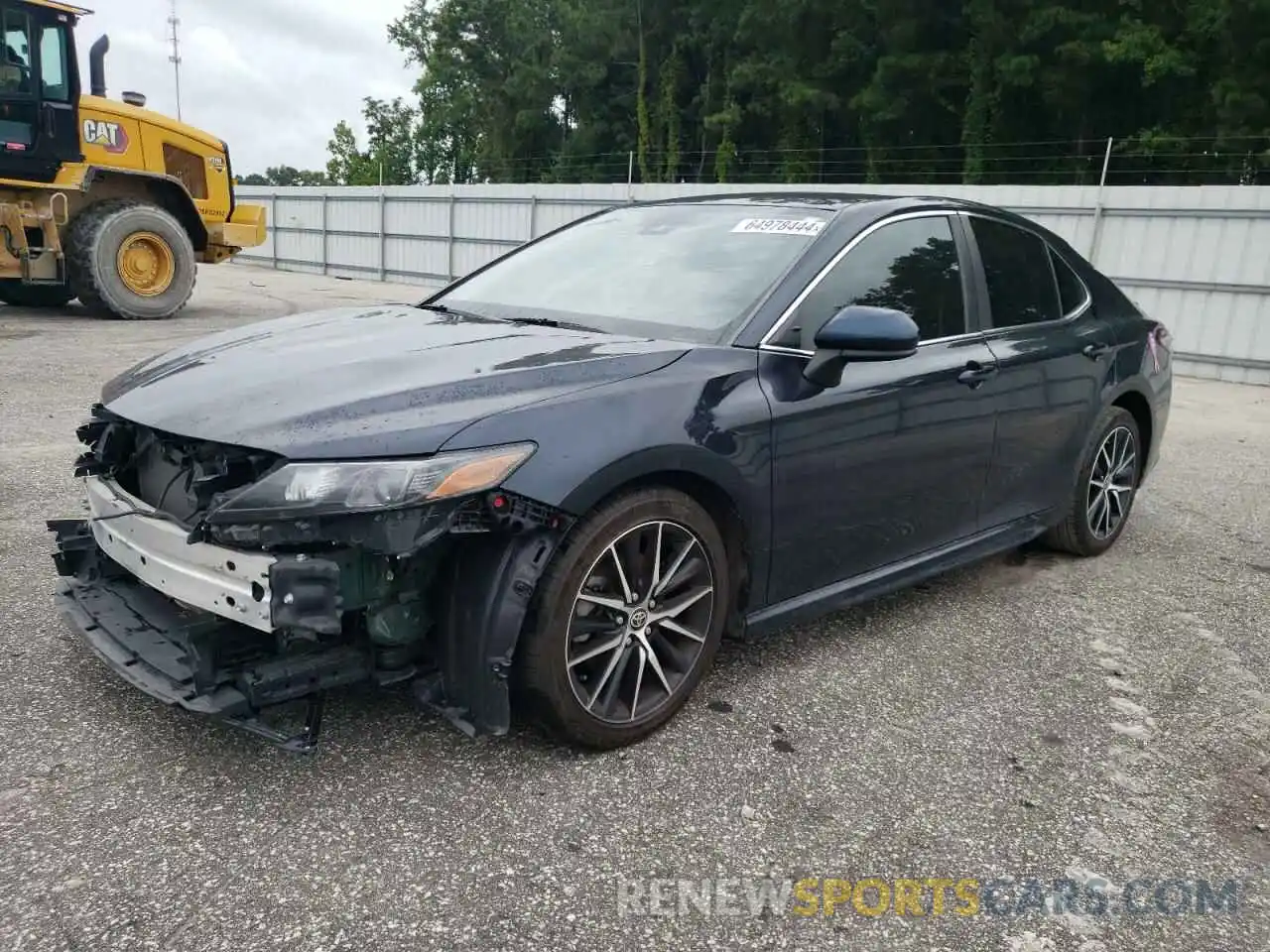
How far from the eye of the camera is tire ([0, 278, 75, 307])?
502 inches

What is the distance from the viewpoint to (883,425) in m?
3.27

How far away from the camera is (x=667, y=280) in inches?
133

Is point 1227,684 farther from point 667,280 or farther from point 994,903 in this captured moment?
point 667,280

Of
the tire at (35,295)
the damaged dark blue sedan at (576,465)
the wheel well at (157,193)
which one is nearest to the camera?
the damaged dark blue sedan at (576,465)

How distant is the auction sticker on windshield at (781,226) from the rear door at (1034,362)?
849 millimetres

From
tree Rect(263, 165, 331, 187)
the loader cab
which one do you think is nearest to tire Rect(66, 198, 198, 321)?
the loader cab

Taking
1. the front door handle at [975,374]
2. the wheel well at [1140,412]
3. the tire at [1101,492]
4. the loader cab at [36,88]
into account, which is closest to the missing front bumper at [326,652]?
the front door handle at [975,374]

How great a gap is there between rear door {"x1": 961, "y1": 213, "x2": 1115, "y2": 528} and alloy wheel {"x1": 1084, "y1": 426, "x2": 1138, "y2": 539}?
0.92 feet

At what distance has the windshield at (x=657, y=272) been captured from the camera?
318 centimetres

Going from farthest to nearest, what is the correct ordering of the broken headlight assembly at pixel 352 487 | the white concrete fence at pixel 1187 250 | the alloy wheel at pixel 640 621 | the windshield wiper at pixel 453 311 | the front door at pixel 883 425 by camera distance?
1. the white concrete fence at pixel 1187 250
2. the windshield wiper at pixel 453 311
3. the front door at pixel 883 425
4. the alloy wheel at pixel 640 621
5. the broken headlight assembly at pixel 352 487

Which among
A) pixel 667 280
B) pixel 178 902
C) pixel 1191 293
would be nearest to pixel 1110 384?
pixel 667 280

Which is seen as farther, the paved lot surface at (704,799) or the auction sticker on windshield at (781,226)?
the auction sticker on windshield at (781,226)

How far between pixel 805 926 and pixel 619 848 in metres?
0.46

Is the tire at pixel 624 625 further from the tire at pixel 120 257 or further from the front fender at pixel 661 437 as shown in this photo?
the tire at pixel 120 257
